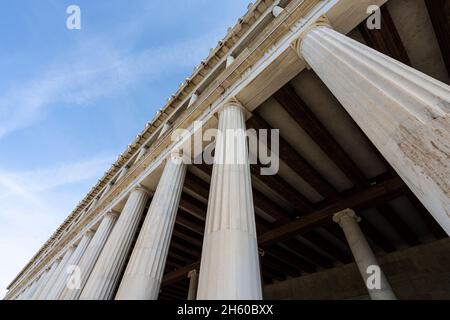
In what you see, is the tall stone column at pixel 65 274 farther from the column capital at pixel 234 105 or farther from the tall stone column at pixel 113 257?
the column capital at pixel 234 105

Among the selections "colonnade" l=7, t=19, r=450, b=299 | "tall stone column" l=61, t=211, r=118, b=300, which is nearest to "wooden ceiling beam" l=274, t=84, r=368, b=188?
"colonnade" l=7, t=19, r=450, b=299

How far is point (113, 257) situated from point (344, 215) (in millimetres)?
11114

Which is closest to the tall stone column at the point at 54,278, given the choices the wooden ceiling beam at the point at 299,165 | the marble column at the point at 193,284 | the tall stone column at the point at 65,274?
the tall stone column at the point at 65,274

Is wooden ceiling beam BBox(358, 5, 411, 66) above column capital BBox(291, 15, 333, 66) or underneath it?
above

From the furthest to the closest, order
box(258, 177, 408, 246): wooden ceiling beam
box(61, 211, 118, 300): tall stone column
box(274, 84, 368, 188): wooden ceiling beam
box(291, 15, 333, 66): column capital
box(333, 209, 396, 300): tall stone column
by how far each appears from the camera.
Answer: box(61, 211, 118, 300): tall stone column → box(258, 177, 408, 246): wooden ceiling beam → box(333, 209, 396, 300): tall stone column → box(274, 84, 368, 188): wooden ceiling beam → box(291, 15, 333, 66): column capital

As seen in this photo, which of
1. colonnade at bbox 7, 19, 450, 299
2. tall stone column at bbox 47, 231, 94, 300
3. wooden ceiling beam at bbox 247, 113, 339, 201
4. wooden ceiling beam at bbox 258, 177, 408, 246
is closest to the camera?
colonnade at bbox 7, 19, 450, 299

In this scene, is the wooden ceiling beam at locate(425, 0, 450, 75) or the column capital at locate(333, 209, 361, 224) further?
the column capital at locate(333, 209, 361, 224)

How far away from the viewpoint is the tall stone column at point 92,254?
10.4 metres

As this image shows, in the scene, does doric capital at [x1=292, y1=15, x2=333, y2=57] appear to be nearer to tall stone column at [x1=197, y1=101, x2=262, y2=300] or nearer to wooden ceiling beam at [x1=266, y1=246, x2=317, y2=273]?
tall stone column at [x1=197, y1=101, x2=262, y2=300]

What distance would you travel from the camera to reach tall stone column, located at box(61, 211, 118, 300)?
34.2 feet

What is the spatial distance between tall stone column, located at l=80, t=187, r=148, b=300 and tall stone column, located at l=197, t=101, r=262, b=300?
6376mm

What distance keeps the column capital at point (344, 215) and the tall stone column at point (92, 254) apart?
1277cm
